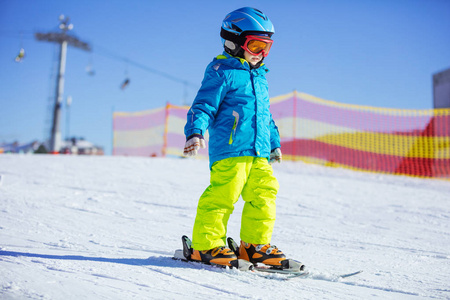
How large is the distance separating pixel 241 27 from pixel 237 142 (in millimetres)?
736

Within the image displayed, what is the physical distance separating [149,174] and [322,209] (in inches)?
134

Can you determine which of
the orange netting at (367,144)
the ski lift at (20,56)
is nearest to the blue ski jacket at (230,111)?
the orange netting at (367,144)

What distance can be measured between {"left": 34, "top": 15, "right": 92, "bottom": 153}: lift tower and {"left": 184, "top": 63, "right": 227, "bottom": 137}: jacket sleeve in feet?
86.4

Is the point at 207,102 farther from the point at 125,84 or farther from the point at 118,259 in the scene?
the point at 125,84

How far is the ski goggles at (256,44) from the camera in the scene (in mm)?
2514

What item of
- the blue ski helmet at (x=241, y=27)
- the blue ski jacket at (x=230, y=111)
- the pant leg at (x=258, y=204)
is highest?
the blue ski helmet at (x=241, y=27)

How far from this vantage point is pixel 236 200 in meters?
2.40

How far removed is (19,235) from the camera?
291 centimetres

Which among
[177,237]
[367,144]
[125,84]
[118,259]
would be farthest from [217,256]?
[125,84]

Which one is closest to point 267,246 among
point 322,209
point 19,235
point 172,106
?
point 19,235

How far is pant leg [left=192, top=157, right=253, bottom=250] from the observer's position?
92.4 inches

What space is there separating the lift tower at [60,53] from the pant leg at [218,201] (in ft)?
86.6

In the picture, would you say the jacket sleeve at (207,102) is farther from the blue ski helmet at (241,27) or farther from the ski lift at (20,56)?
the ski lift at (20,56)

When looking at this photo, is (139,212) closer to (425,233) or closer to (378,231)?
(378,231)
